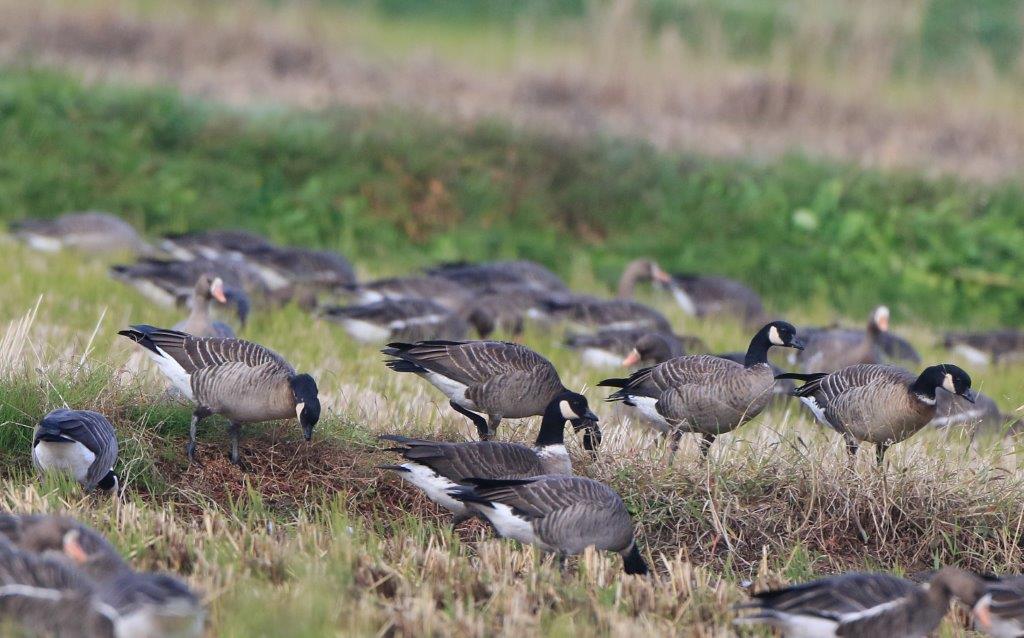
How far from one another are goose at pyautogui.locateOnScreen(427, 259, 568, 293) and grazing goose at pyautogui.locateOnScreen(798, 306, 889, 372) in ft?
10.5

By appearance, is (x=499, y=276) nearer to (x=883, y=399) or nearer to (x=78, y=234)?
(x=78, y=234)

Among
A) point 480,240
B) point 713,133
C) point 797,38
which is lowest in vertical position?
point 480,240

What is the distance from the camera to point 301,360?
10.5 meters

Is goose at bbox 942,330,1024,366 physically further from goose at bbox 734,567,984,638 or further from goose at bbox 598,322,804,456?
goose at bbox 734,567,984,638

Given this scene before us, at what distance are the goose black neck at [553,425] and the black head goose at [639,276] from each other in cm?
774

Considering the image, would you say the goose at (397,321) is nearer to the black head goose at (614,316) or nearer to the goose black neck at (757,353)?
the black head goose at (614,316)

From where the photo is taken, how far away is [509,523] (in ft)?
22.6

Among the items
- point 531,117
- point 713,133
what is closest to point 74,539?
point 531,117

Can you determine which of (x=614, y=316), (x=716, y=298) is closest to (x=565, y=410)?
(x=614, y=316)

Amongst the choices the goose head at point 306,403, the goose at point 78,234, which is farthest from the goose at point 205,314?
the goose at point 78,234

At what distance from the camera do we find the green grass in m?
17.2

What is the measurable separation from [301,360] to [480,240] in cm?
723

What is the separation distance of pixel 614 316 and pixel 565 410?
539 centimetres

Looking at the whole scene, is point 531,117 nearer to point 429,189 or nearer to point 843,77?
point 429,189
